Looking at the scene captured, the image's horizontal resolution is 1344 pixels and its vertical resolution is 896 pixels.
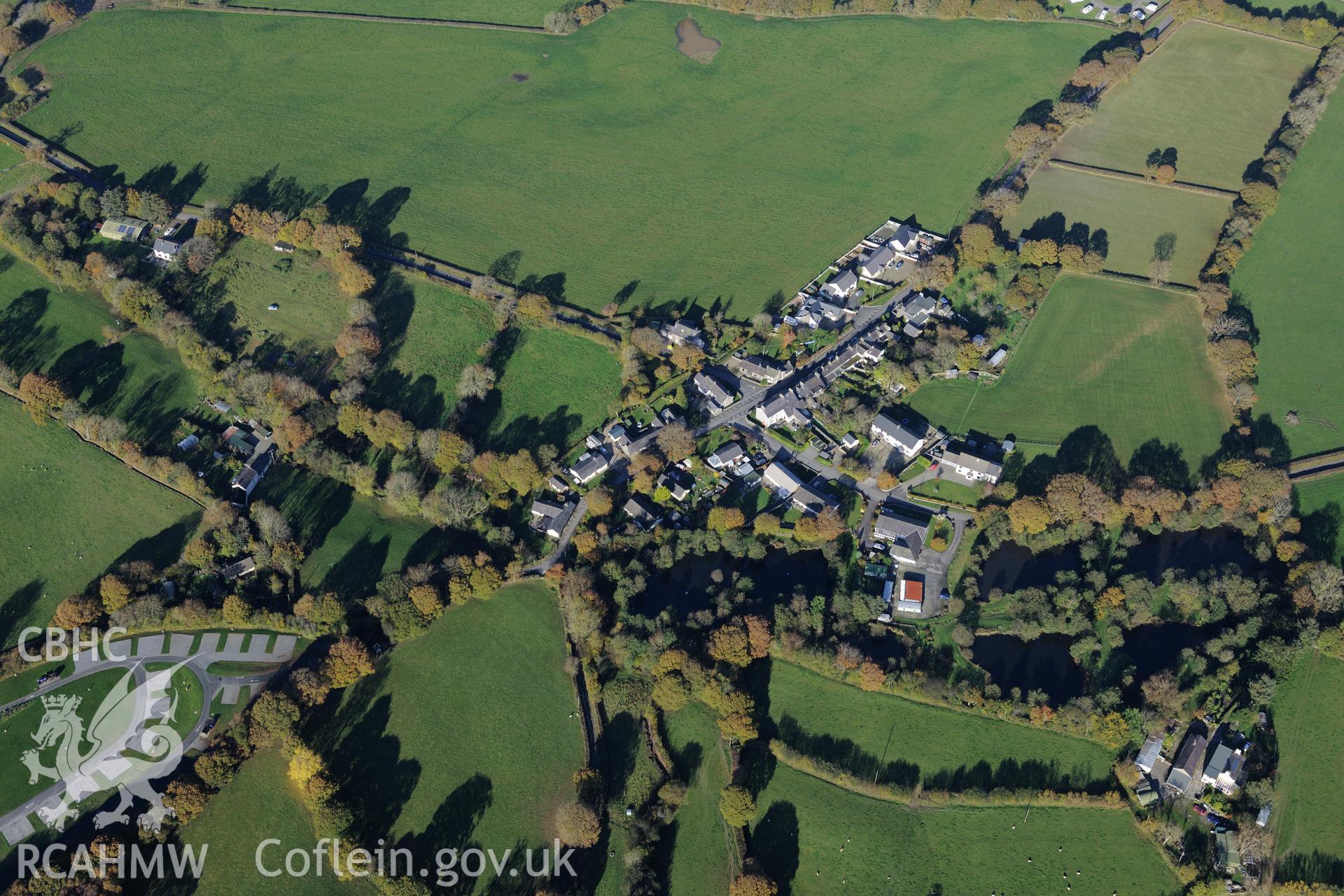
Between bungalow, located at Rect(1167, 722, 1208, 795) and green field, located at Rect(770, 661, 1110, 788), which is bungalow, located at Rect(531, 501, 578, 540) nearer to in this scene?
green field, located at Rect(770, 661, 1110, 788)

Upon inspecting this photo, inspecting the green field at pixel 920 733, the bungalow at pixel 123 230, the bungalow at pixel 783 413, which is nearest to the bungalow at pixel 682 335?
the bungalow at pixel 783 413

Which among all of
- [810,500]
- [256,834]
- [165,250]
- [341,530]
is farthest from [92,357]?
[810,500]

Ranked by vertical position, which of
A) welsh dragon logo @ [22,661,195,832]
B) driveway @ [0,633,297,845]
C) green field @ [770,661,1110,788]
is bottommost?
welsh dragon logo @ [22,661,195,832]

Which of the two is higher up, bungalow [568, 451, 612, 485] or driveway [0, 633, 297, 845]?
bungalow [568, 451, 612, 485]

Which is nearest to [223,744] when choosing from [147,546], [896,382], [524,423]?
[147,546]

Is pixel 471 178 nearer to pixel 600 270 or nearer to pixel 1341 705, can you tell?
pixel 600 270

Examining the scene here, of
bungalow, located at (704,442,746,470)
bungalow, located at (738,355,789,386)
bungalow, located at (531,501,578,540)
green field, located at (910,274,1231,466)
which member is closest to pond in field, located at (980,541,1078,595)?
green field, located at (910,274,1231,466)

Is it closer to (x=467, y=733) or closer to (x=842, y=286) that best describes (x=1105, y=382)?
(x=842, y=286)
